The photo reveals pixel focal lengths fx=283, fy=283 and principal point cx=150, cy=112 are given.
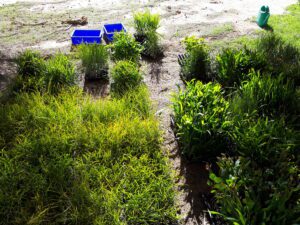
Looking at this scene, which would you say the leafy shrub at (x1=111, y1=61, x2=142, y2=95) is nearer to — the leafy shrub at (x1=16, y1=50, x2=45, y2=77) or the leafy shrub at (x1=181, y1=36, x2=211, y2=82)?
the leafy shrub at (x1=181, y1=36, x2=211, y2=82)

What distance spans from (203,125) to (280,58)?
236 centimetres

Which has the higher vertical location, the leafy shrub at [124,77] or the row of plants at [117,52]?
the row of plants at [117,52]

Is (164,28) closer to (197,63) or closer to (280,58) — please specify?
(197,63)

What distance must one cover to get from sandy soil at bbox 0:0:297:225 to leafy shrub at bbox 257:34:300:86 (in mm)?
1260

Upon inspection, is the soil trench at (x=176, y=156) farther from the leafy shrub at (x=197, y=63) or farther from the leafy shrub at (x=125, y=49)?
the leafy shrub at (x=125, y=49)

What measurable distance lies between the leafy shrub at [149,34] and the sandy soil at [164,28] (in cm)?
22

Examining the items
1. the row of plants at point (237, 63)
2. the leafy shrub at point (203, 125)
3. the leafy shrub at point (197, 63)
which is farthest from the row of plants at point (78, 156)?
the row of plants at point (237, 63)

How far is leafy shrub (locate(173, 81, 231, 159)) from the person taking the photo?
103 inches

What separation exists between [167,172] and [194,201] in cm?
34

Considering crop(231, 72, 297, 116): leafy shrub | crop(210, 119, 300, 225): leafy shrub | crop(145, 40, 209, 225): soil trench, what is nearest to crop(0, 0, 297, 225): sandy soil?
crop(145, 40, 209, 225): soil trench

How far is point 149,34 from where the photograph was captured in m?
4.80

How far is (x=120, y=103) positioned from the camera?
3271 mm

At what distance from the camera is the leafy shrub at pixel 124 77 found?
376 cm

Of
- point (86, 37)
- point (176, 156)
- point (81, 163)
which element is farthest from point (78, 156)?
point (86, 37)
